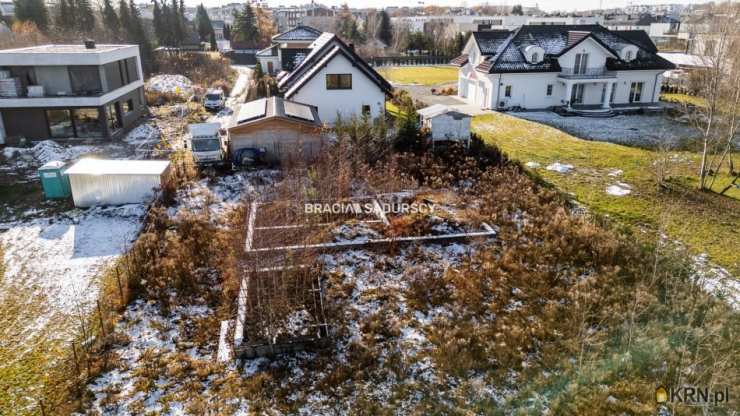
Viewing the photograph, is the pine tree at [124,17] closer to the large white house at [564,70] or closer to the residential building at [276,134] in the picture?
the large white house at [564,70]

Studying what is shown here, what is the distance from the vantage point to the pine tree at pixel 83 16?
52.6m

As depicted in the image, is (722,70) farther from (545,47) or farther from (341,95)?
(341,95)

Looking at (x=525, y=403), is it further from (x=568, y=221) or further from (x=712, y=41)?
(x=712, y=41)

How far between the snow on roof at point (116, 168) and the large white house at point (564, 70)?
24686 mm

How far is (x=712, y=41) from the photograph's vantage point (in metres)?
21.2

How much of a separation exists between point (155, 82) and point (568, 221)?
37.2m

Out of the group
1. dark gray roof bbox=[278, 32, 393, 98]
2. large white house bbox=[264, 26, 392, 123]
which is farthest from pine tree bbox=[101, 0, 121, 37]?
large white house bbox=[264, 26, 392, 123]

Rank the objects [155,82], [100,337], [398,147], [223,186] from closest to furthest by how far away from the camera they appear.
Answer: [100,337]
[223,186]
[398,147]
[155,82]

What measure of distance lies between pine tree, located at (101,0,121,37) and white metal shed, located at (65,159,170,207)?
1722 inches

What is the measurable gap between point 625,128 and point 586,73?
664cm

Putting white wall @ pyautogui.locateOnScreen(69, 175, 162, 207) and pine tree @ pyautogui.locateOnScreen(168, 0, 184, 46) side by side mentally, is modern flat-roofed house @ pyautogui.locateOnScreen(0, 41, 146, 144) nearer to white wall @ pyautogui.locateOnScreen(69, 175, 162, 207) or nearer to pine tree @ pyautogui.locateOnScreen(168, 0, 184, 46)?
white wall @ pyautogui.locateOnScreen(69, 175, 162, 207)

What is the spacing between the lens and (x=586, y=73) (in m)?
35.5

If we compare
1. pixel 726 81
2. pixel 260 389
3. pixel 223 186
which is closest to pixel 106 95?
pixel 223 186

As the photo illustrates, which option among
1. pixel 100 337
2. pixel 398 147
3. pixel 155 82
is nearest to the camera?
pixel 100 337
